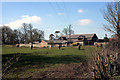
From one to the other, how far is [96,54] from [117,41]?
4.98 m

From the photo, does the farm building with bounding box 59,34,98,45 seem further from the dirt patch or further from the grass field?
the dirt patch

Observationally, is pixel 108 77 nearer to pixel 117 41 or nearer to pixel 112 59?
pixel 112 59

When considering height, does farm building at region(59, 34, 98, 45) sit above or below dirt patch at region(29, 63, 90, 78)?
above

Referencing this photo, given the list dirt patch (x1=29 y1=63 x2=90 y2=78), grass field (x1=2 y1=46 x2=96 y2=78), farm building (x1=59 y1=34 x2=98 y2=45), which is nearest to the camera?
grass field (x1=2 y1=46 x2=96 y2=78)

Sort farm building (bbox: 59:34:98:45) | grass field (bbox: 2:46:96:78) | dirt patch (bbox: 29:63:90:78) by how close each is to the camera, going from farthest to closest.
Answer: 1. farm building (bbox: 59:34:98:45)
2. dirt patch (bbox: 29:63:90:78)
3. grass field (bbox: 2:46:96:78)

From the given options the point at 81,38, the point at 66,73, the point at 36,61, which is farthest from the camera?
the point at 81,38

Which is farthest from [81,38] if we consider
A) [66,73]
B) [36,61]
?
[66,73]

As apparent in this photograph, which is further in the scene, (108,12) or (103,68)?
(108,12)

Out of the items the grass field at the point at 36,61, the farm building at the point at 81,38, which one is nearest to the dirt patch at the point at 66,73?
the grass field at the point at 36,61

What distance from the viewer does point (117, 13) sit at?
15820mm

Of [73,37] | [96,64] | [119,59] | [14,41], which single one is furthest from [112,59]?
[73,37]

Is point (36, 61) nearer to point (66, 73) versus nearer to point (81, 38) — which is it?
point (66, 73)

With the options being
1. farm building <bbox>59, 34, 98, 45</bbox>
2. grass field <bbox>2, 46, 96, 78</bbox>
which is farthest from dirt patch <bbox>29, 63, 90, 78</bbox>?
farm building <bbox>59, 34, 98, 45</bbox>

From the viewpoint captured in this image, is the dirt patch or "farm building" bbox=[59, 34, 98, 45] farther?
"farm building" bbox=[59, 34, 98, 45]
